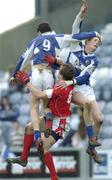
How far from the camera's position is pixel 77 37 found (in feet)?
50.7

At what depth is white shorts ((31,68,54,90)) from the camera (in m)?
15.6

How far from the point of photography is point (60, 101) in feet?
51.6

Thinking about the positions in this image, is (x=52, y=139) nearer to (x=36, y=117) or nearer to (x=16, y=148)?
(x=36, y=117)

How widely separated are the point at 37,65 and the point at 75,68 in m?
0.53

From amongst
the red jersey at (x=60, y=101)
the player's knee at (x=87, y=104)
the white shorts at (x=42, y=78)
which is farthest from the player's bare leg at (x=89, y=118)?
the white shorts at (x=42, y=78)

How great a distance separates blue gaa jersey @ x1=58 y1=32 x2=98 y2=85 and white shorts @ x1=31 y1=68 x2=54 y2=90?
291 millimetres

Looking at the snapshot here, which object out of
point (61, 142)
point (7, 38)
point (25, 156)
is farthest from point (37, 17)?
point (25, 156)

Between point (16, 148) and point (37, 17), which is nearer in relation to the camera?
point (16, 148)

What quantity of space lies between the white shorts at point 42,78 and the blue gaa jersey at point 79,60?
0.29 metres

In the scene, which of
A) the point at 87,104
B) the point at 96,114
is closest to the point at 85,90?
the point at 87,104

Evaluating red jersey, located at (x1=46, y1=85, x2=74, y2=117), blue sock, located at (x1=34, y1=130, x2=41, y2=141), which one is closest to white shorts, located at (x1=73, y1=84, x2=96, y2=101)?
red jersey, located at (x1=46, y1=85, x2=74, y2=117)

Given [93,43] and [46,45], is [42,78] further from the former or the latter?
[93,43]

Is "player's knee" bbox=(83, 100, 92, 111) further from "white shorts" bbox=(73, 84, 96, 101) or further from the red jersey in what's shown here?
the red jersey

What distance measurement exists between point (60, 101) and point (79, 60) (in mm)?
622
